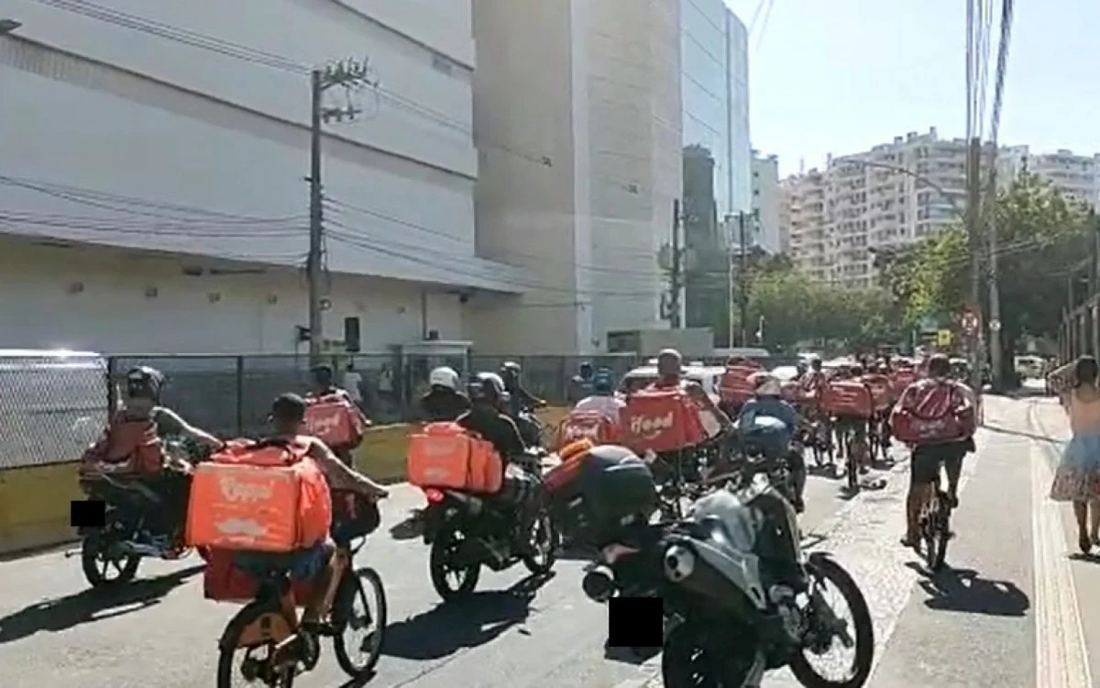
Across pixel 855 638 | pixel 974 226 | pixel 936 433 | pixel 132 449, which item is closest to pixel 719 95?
pixel 974 226

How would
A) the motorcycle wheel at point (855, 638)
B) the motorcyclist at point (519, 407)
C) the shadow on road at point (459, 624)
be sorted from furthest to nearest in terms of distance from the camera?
the motorcyclist at point (519, 407) < the shadow on road at point (459, 624) < the motorcycle wheel at point (855, 638)

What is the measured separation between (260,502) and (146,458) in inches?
194

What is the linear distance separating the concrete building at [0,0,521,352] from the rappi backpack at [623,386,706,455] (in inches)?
909

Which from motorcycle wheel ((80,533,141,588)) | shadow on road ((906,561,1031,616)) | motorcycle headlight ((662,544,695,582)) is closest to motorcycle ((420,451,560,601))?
motorcycle wheel ((80,533,141,588))

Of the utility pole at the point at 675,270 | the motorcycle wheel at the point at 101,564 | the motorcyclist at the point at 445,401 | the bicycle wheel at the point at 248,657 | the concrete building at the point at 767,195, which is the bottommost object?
the motorcycle wheel at the point at 101,564

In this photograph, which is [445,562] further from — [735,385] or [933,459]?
[735,385]

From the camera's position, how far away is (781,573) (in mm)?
6699

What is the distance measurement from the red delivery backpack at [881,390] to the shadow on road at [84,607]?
45.2 ft

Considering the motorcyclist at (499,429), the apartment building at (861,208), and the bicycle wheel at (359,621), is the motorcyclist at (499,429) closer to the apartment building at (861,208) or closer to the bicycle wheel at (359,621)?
the bicycle wheel at (359,621)

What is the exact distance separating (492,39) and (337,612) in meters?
64.7

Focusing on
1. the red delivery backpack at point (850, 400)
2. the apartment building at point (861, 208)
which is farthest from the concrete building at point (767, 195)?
the red delivery backpack at point (850, 400)

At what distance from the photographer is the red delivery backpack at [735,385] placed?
71.2 ft

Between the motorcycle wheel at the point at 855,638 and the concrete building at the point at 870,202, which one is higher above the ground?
the concrete building at the point at 870,202

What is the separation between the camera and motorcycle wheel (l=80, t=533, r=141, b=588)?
11125mm
